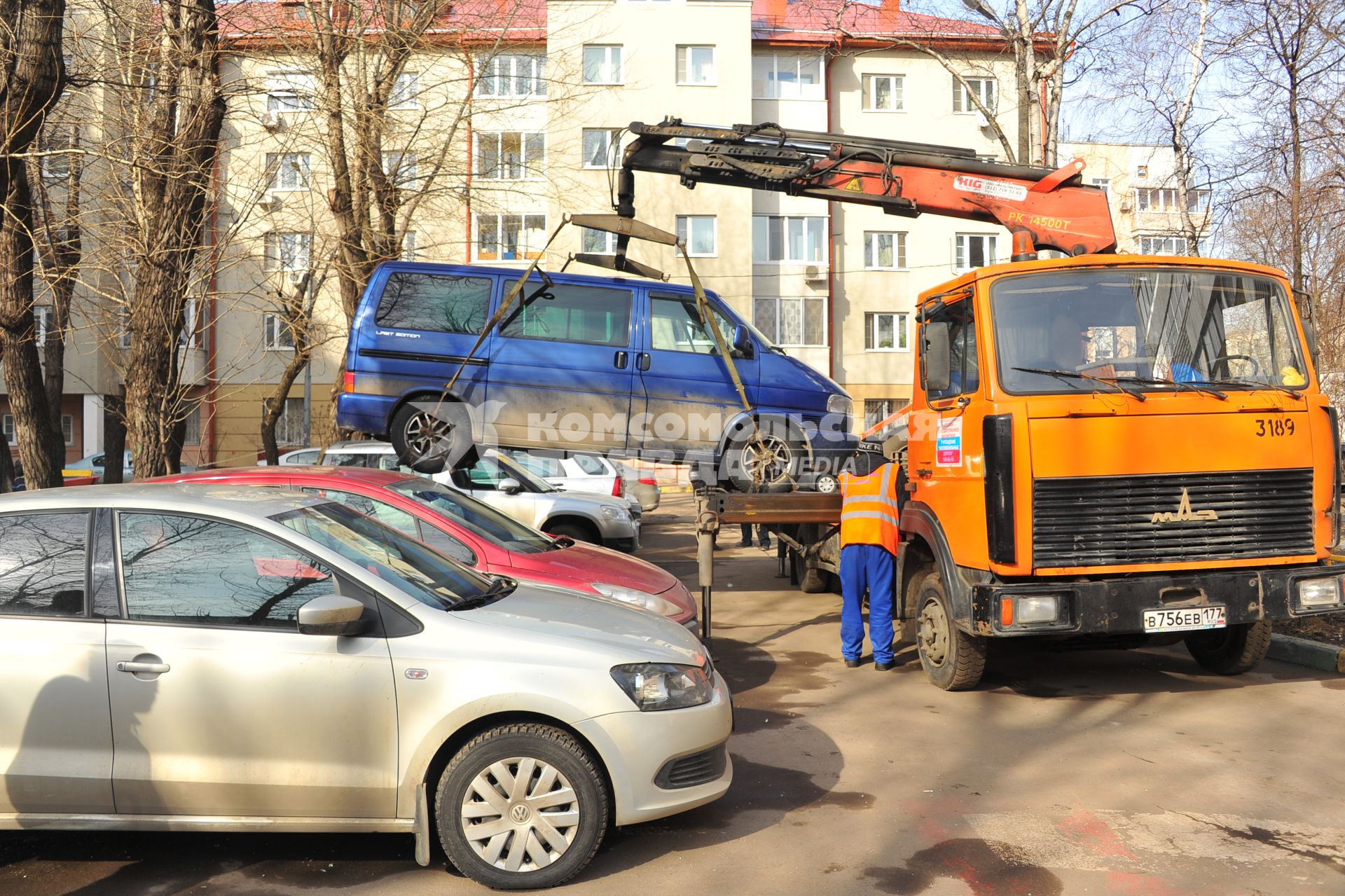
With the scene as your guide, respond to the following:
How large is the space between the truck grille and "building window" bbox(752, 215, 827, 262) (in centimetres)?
2721

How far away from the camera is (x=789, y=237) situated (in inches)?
1308

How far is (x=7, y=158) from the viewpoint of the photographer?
7.72m

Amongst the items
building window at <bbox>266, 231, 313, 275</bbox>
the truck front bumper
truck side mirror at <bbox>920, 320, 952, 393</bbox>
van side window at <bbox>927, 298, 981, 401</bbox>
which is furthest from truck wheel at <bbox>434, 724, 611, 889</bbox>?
building window at <bbox>266, 231, 313, 275</bbox>

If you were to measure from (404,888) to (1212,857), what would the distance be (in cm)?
330

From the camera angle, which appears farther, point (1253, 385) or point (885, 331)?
point (885, 331)

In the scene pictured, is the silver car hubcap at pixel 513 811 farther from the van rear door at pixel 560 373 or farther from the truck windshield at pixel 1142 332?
the van rear door at pixel 560 373

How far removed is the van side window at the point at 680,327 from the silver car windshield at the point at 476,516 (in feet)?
8.00

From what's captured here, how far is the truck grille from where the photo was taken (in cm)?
632

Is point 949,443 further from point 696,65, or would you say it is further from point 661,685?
point 696,65

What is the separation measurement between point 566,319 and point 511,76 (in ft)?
23.7

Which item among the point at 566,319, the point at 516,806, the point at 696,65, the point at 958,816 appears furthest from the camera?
the point at 696,65

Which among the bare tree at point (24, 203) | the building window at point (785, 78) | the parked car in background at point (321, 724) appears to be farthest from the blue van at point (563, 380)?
the building window at point (785, 78)

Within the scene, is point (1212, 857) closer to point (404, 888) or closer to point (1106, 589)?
point (1106, 589)

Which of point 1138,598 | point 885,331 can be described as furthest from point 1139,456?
point 885,331
